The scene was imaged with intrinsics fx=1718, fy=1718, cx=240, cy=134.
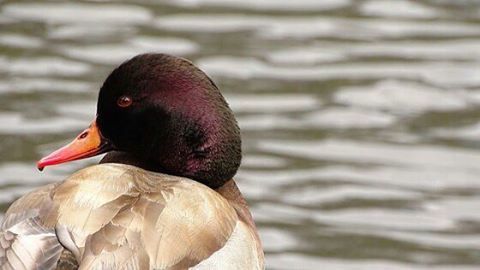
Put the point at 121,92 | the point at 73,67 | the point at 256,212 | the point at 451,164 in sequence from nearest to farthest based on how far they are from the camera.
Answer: the point at 121,92, the point at 256,212, the point at 451,164, the point at 73,67

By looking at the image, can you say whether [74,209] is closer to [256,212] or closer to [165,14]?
[256,212]

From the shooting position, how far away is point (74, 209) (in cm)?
552

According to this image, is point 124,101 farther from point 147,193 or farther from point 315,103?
point 315,103

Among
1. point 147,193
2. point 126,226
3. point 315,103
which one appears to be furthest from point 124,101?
point 315,103

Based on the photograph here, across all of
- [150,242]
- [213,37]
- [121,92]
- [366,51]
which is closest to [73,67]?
[213,37]

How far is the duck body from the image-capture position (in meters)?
5.28

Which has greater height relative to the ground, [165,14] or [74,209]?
[74,209]

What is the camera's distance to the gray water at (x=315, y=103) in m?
8.80

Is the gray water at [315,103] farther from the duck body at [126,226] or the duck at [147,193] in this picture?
the duck body at [126,226]

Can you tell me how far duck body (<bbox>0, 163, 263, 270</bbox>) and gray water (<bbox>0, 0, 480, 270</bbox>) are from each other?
8.62 feet

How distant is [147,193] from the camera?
564cm

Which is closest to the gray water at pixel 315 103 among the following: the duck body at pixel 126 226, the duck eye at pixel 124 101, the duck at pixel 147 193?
the duck at pixel 147 193

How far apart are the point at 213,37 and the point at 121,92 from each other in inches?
198

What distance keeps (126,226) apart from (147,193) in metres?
0.26
